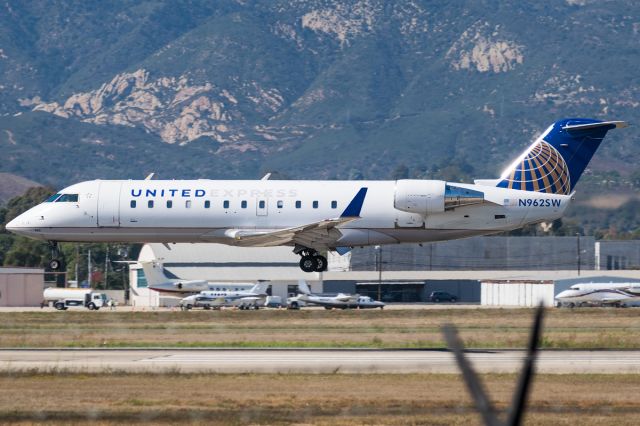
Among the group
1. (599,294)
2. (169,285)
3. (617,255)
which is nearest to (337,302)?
(169,285)

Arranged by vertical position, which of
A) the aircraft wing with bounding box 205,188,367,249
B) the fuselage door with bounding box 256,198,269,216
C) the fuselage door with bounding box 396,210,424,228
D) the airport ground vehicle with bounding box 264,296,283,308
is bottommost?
the airport ground vehicle with bounding box 264,296,283,308

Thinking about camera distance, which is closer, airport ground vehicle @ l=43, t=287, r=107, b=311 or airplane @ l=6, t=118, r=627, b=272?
airplane @ l=6, t=118, r=627, b=272

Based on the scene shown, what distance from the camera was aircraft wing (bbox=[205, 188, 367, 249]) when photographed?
48.1 meters

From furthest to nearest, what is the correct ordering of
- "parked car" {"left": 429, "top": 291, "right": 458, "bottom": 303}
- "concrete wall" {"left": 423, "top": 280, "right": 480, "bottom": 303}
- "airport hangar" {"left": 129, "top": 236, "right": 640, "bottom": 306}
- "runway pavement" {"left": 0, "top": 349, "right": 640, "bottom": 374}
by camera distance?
"concrete wall" {"left": 423, "top": 280, "right": 480, "bottom": 303}
"parked car" {"left": 429, "top": 291, "right": 458, "bottom": 303}
"airport hangar" {"left": 129, "top": 236, "right": 640, "bottom": 306}
"runway pavement" {"left": 0, "top": 349, "right": 640, "bottom": 374}

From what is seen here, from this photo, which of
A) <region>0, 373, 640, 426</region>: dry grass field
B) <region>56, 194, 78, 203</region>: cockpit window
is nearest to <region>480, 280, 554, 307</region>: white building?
<region>56, 194, 78, 203</region>: cockpit window

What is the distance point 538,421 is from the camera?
2294 centimetres

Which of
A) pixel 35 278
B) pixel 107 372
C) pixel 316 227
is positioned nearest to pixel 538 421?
pixel 107 372

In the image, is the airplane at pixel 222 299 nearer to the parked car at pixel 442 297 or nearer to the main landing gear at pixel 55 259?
the parked car at pixel 442 297

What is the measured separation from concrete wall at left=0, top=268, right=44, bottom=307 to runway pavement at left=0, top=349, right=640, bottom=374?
4652cm

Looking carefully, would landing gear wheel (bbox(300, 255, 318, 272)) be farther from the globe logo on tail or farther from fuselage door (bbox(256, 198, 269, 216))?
the globe logo on tail

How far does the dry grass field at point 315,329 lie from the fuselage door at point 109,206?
3.96 meters

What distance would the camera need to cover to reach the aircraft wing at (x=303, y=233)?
158 ft

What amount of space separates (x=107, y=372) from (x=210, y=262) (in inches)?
2893

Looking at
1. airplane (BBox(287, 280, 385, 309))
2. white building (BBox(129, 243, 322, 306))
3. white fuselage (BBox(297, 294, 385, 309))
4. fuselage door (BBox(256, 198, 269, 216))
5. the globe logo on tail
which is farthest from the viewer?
white building (BBox(129, 243, 322, 306))
